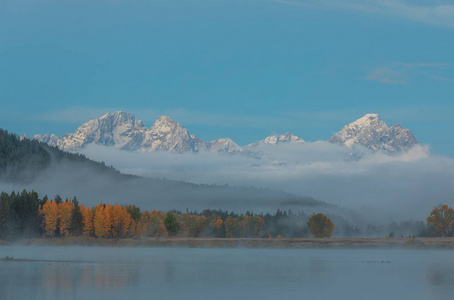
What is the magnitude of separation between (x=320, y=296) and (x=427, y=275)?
40.5 m

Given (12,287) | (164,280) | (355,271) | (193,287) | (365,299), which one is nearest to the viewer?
(365,299)

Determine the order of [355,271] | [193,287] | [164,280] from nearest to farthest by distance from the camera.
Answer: [193,287]
[164,280]
[355,271]

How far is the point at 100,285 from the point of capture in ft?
275

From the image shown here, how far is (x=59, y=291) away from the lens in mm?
76625

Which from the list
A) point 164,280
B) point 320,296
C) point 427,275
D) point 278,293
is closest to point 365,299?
point 320,296

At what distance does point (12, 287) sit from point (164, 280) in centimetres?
2247

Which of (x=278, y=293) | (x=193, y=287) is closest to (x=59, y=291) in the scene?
(x=193, y=287)

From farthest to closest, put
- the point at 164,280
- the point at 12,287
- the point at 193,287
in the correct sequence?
the point at 164,280, the point at 193,287, the point at 12,287

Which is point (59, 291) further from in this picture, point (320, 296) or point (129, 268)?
point (129, 268)

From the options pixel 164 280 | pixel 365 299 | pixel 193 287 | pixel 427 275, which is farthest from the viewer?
pixel 427 275

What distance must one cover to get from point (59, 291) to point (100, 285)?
311 inches

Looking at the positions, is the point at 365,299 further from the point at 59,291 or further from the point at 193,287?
the point at 59,291

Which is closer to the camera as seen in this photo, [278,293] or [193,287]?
[278,293]

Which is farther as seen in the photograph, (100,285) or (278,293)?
(100,285)
